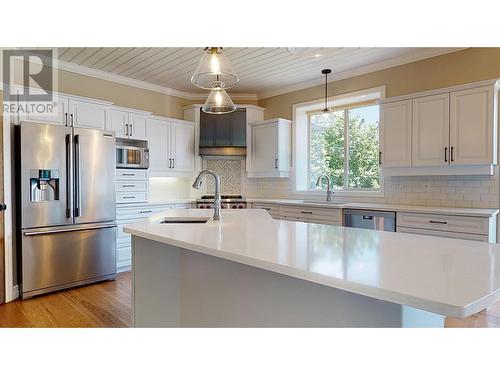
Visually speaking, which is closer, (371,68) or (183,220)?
(183,220)

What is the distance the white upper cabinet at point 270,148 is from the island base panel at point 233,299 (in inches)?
121

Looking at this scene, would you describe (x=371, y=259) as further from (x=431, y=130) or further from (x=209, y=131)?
(x=209, y=131)

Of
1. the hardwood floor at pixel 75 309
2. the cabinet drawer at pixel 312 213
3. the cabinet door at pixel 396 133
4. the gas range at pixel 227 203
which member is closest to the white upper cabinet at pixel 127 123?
the gas range at pixel 227 203

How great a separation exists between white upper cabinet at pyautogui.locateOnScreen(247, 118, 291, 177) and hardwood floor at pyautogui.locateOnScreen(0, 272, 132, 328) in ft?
8.49

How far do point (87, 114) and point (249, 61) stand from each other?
205 cm

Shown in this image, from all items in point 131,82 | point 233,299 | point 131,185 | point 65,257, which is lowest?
point 65,257

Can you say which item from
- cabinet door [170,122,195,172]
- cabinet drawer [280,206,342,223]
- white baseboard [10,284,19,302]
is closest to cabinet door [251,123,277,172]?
cabinet drawer [280,206,342,223]

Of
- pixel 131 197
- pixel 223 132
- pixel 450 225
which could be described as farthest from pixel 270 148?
pixel 450 225

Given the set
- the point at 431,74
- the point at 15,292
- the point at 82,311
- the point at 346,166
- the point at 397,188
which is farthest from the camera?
the point at 346,166

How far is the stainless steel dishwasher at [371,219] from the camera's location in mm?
3455

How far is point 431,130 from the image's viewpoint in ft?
11.2

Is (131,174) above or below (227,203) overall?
above
